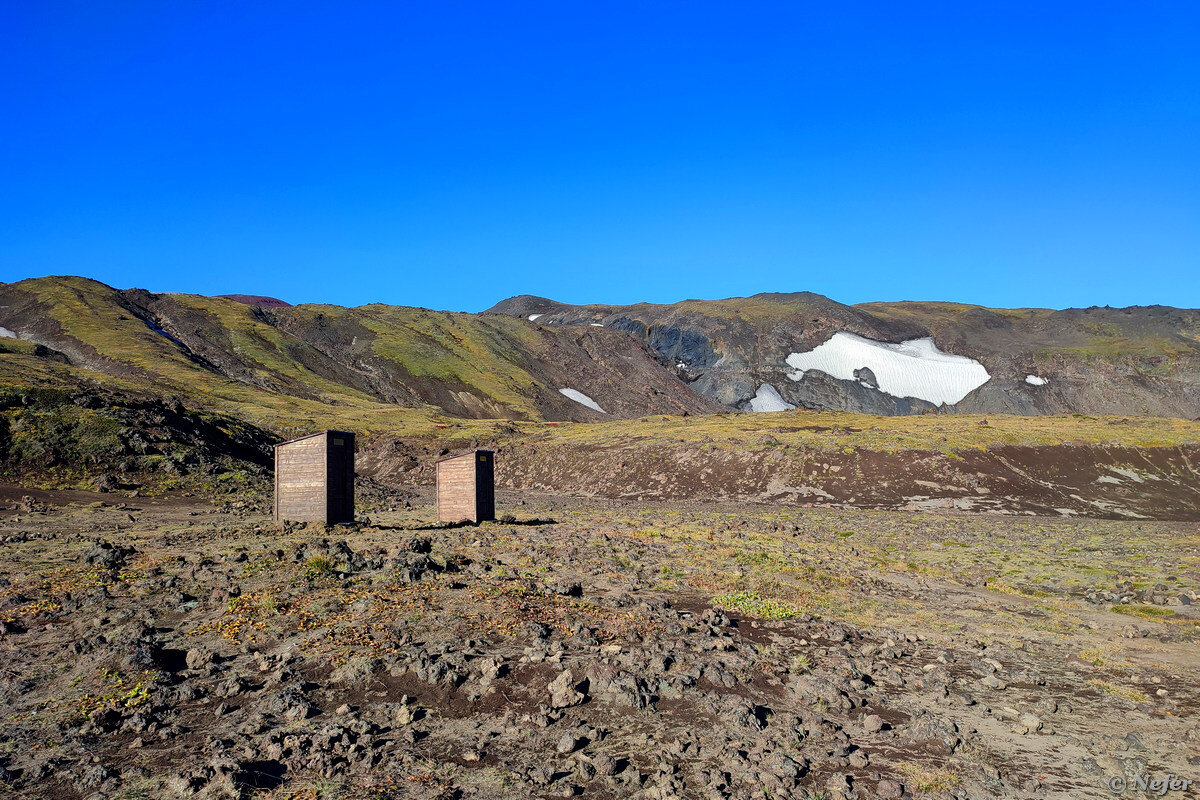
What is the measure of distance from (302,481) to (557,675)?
17775 mm

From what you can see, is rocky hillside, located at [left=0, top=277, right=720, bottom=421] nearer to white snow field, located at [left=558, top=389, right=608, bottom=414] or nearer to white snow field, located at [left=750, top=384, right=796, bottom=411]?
white snow field, located at [left=558, top=389, right=608, bottom=414]

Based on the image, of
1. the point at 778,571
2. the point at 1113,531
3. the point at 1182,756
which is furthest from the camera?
the point at 1113,531

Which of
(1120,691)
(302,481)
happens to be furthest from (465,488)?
(1120,691)

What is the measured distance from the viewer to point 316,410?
78.8m

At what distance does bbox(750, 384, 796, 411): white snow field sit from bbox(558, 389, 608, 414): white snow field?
27.9 metres

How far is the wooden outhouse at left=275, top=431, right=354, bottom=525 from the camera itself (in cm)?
2523

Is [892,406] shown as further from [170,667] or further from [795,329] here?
[170,667]

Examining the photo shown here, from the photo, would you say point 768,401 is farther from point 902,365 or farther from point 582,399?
point 582,399

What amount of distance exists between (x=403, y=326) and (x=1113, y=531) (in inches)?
4795

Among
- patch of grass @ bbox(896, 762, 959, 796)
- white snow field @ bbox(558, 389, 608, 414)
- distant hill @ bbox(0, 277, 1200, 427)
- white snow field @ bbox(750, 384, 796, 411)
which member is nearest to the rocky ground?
patch of grass @ bbox(896, 762, 959, 796)

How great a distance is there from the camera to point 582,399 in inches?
5153

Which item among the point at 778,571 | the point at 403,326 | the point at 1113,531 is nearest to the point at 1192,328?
the point at 1113,531

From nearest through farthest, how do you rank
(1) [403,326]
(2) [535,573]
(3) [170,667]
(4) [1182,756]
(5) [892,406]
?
(4) [1182,756]
(3) [170,667]
(2) [535,573]
(5) [892,406]
(1) [403,326]

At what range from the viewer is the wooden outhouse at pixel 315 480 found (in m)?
25.2
